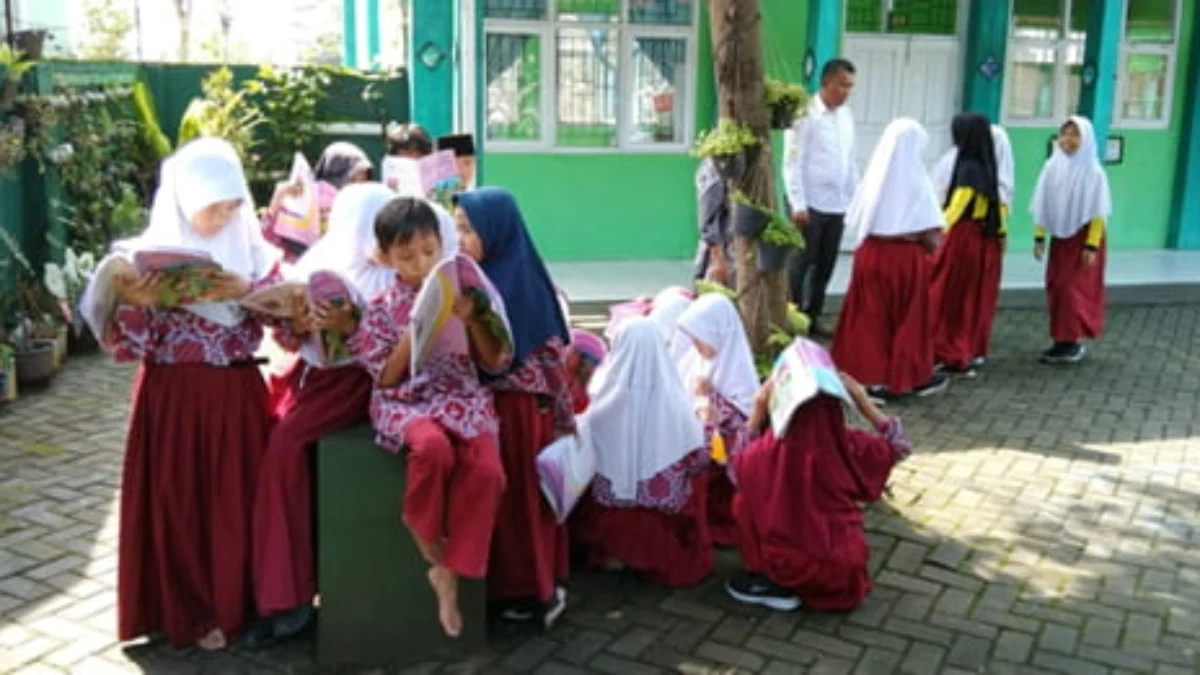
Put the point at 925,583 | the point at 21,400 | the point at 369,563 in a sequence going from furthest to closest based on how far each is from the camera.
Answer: the point at 21,400
the point at 925,583
the point at 369,563

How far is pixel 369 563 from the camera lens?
3414 millimetres

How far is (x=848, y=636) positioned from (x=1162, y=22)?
9658 mm

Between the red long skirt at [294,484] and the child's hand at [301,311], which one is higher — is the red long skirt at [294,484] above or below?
below

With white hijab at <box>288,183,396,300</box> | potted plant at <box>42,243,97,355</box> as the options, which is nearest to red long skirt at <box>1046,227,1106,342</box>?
white hijab at <box>288,183,396,300</box>

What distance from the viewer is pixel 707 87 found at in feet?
32.2

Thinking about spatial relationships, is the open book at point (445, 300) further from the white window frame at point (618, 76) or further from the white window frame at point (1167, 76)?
the white window frame at point (1167, 76)

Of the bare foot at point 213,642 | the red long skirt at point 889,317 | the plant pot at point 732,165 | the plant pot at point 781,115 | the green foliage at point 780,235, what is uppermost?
the plant pot at point 781,115

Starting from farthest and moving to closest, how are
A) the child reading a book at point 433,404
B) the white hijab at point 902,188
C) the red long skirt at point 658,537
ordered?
the white hijab at point 902,188
the red long skirt at point 658,537
the child reading a book at point 433,404

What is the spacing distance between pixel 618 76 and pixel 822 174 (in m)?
2.73

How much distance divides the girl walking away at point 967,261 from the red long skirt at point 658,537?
10.7 feet

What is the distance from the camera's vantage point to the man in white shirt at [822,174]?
7.43 m

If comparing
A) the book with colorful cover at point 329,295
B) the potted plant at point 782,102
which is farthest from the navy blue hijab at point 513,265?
the potted plant at point 782,102

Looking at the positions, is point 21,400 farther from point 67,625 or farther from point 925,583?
point 925,583

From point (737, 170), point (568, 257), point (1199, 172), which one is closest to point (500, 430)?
point (737, 170)
